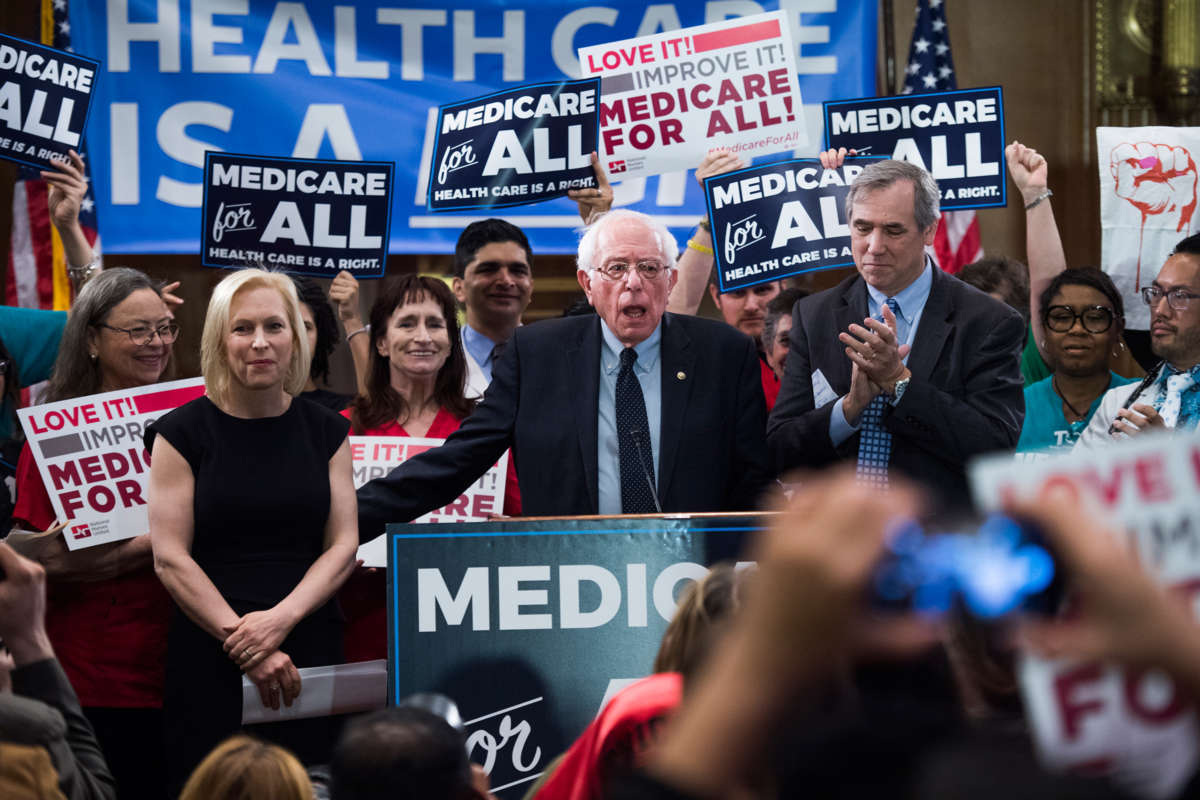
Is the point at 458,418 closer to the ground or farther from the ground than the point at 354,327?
closer to the ground

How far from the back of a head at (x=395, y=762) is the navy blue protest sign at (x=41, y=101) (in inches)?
161

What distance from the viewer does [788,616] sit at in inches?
42.9

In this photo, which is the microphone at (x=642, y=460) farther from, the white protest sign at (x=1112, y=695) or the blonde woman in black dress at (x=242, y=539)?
the white protest sign at (x=1112, y=695)

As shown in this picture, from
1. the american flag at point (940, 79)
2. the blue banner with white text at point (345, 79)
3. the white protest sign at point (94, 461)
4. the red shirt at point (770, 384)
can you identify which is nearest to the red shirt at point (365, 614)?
the white protest sign at point (94, 461)

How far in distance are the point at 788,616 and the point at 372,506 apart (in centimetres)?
295

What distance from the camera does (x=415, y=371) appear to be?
4.76 meters

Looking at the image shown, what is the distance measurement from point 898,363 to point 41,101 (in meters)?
3.54

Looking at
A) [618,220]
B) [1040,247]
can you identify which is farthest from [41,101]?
[1040,247]

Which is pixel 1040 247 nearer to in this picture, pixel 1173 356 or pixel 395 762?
pixel 1173 356

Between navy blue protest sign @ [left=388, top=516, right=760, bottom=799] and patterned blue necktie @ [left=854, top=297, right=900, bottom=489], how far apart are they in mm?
521

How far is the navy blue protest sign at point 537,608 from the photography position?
136 inches

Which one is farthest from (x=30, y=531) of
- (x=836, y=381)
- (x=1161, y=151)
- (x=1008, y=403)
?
(x=1161, y=151)

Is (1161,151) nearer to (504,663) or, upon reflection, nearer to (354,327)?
(354,327)

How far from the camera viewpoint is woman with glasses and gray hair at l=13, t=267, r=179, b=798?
13.2 ft
